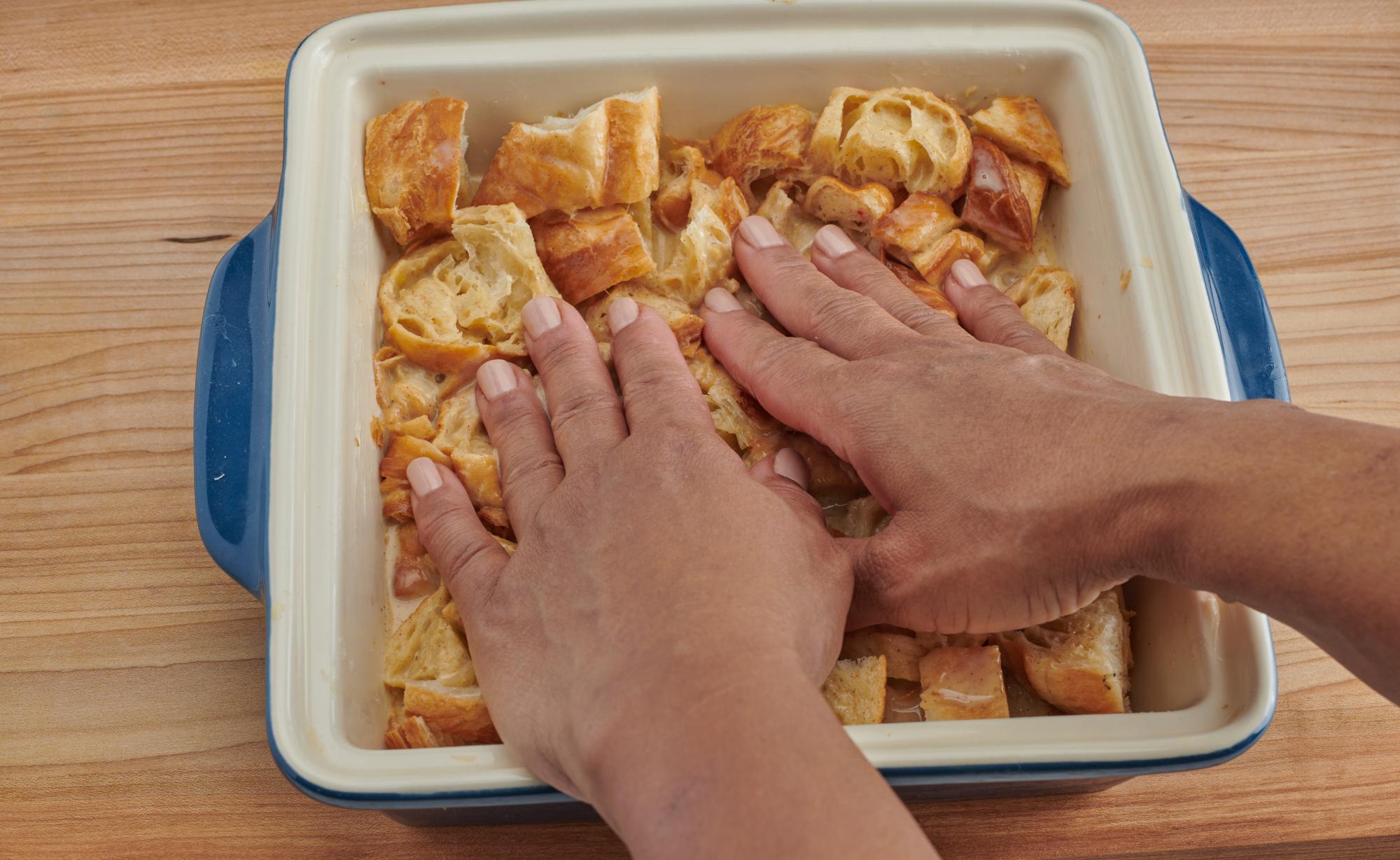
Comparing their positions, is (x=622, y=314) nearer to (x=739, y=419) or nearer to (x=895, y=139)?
(x=739, y=419)

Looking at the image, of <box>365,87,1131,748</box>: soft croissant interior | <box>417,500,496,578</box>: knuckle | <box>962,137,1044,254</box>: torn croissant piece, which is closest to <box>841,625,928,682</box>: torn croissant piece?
<box>365,87,1131,748</box>: soft croissant interior

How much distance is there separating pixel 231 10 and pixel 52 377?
21.7 inches

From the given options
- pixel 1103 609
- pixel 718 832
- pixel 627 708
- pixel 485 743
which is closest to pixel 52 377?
pixel 485 743

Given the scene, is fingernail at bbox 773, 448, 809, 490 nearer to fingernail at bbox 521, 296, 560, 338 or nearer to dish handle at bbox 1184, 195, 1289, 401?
fingernail at bbox 521, 296, 560, 338

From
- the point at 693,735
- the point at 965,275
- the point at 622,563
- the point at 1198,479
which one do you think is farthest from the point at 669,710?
the point at 965,275

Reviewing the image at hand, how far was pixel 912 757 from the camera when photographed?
77 centimetres

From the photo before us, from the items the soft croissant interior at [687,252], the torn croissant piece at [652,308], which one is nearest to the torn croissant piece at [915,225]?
the soft croissant interior at [687,252]

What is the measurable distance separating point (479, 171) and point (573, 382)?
361 mm

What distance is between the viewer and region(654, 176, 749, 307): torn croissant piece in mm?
1047

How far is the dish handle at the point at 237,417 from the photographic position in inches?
35.4

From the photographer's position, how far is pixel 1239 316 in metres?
0.99

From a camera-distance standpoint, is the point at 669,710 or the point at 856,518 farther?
the point at 856,518

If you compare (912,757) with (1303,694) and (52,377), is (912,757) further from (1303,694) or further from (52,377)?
(52,377)

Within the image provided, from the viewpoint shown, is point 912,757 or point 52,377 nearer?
point 912,757
